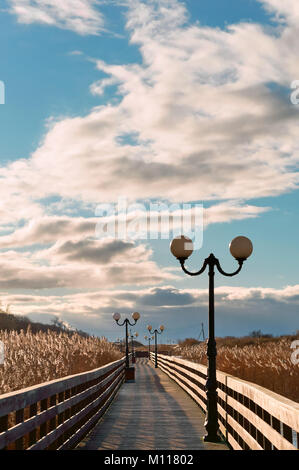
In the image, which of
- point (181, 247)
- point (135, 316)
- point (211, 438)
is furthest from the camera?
point (135, 316)

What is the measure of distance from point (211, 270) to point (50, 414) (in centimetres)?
561

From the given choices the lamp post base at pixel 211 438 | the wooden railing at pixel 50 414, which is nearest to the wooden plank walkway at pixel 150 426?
the lamp post base at pixel 211 438

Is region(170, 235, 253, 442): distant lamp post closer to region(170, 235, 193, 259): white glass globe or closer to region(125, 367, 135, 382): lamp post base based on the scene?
region(170, 235, 193, 259): white glass globe

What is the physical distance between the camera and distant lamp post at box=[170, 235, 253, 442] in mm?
11781

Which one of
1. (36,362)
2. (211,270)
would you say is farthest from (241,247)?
(36,362)

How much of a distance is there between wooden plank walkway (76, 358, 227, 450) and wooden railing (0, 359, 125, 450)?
1.32 ft

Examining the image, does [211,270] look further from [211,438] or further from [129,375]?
[129,375]

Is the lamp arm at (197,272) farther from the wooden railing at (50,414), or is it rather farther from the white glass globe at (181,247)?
the wooden railing at (50,414)

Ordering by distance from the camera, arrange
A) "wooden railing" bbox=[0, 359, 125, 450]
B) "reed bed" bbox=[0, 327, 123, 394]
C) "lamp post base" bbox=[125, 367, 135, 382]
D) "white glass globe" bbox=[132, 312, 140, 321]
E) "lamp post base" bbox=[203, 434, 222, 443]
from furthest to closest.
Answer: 1. "white glass globe" bbox=[132, 312, 140, 321]
2. "lamp post base" bbox=[125, 367, 135, 382]
3. "reed bed" bbox=[0, 327, 123, 394]
4. "lamp post base" bbox=[203, 434, 222, 443]
5. "wooden railing" bbox=[0, 359, 125, 450]

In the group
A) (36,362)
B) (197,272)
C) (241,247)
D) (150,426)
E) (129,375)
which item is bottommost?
(150,426)

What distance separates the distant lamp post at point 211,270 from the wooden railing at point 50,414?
237 centimetres

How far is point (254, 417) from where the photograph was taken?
800 cm

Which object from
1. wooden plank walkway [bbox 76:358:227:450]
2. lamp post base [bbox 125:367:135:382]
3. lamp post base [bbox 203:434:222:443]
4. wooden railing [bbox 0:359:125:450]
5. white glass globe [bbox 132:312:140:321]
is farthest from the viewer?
white glass globe [bbox 132:312:140:321]

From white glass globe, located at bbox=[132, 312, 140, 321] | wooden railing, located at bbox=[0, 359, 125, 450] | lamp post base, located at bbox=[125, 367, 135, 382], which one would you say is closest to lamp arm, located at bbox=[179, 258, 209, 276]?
wooden railing, located at bbox=[0, 359, 125, 450]
